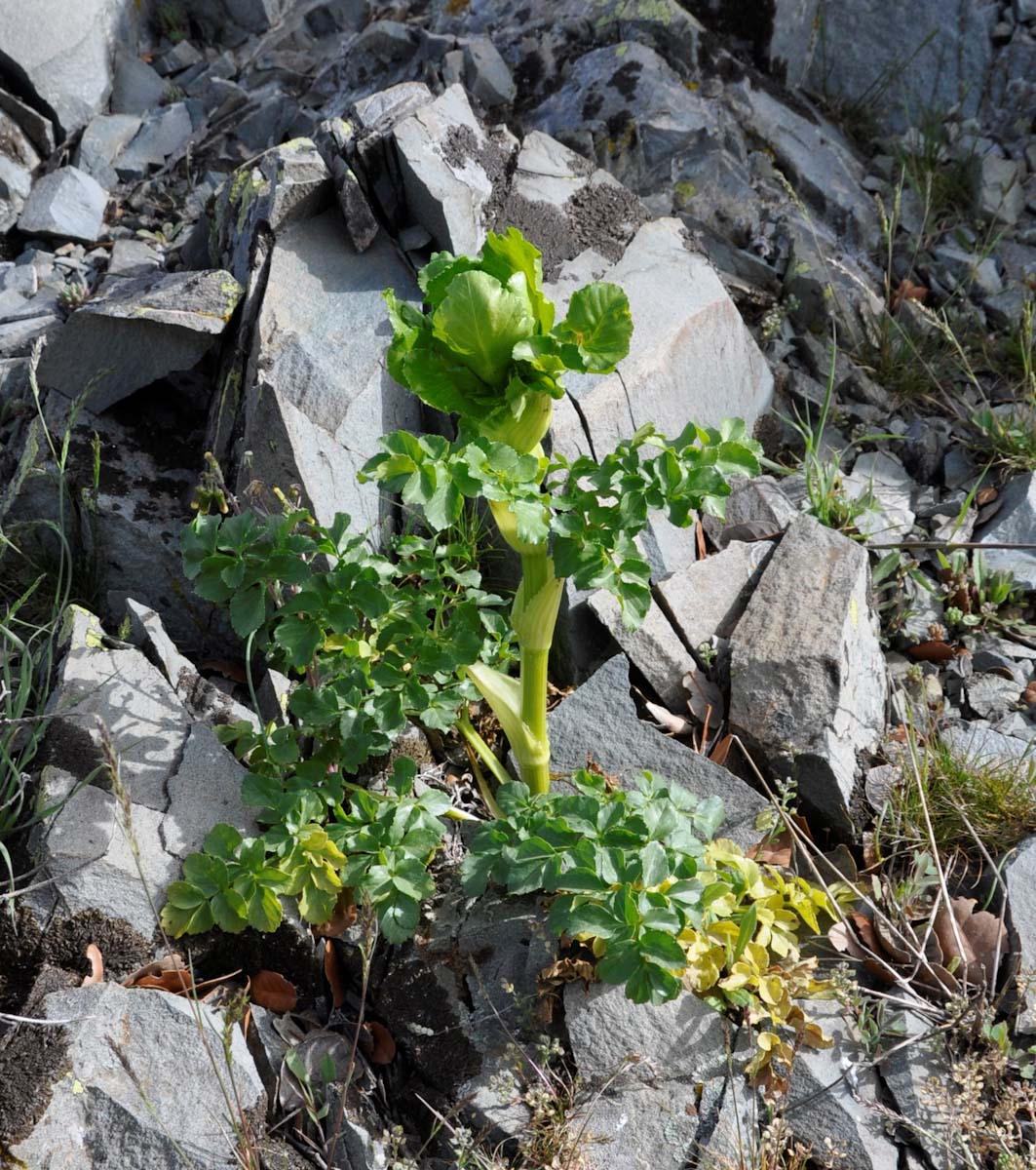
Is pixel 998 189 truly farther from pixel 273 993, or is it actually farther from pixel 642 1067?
pixel 273 993

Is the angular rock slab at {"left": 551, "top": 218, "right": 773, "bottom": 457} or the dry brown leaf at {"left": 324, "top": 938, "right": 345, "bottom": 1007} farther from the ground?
the angular rock slab at {"left": 551, "top": 218, "right": 773, "bottom": 457}

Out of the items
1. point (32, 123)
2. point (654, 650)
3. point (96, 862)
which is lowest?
point (96, 862)

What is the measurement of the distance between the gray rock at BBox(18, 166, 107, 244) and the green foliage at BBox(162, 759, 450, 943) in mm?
3400

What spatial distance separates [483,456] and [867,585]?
184cm

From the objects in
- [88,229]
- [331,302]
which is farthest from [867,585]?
[88,229]

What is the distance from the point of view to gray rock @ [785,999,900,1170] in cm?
256

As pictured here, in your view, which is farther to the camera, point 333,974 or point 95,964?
point 333,974

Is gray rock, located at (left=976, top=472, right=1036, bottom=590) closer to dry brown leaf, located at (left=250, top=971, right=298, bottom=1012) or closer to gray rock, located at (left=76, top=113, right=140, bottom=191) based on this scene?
dry brown leaf, located at (left=250, top=971, right=298, bottom=1012)

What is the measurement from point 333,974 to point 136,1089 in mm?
577

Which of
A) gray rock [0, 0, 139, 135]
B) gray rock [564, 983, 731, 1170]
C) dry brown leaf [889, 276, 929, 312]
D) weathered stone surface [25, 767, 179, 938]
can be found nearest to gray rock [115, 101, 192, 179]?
gray rock [0, 0, 139, 135]

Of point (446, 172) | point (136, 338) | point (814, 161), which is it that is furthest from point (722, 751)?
point (814, 161)

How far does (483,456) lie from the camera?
7.86 feet

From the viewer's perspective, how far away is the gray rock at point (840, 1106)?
256cm

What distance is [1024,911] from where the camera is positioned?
2.90 m
